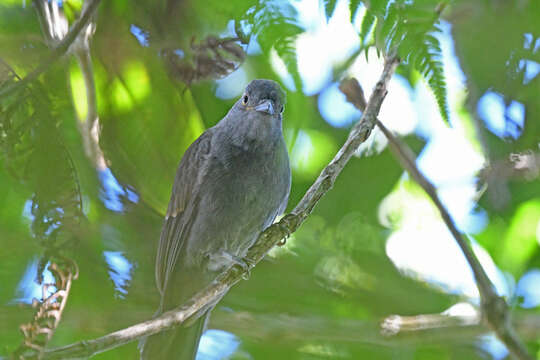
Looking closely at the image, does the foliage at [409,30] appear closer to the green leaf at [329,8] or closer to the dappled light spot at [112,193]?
the green leaf at [329,8]

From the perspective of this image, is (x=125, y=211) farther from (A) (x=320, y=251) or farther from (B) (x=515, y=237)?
(B) (x=515, y=237)

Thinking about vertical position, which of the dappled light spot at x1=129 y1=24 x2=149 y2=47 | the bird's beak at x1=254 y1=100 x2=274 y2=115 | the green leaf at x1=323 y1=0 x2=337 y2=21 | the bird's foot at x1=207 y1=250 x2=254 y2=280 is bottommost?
the bird's foot at x1=207 y1=250 x2=254 y2=280

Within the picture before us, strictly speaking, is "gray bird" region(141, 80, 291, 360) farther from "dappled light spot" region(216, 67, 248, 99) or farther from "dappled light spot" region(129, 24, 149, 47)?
"dappled light spot" region(129, 24, 149, 47)

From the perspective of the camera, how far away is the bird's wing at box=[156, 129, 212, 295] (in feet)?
11.8

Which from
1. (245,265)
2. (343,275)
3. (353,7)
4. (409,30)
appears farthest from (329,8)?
(343,275)

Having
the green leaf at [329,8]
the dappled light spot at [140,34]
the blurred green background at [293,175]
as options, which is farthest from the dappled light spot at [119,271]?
the green leaf at [329,8]

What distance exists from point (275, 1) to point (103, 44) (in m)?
1.55

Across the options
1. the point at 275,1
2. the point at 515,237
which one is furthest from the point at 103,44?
the point at 515,237

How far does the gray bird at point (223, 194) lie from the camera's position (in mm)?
3516

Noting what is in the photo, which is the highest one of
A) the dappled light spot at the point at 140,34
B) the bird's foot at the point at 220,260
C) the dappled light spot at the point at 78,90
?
the dappled light spot at the point at 140,34

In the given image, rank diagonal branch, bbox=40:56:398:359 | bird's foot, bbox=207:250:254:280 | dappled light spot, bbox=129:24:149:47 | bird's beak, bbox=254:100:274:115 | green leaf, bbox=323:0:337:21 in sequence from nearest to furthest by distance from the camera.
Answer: green leaf, bbox=323:0:337:21
diagonal branch, bbox=40:56:398:359
dappled light spot, bbox=129:24:149:47
bird's beak, bbox=254:100:274:115
bird's foot, bbox=207:250:254:280

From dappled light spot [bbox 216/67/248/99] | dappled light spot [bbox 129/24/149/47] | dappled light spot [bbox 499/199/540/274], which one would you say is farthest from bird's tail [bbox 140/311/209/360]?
dappled light spot [bbox 499/199/540/274]

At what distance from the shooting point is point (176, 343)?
3.65 m

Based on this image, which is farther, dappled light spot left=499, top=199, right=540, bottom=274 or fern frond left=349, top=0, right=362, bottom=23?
dappled light spot left=499, top=199, right=540, bottom=274
